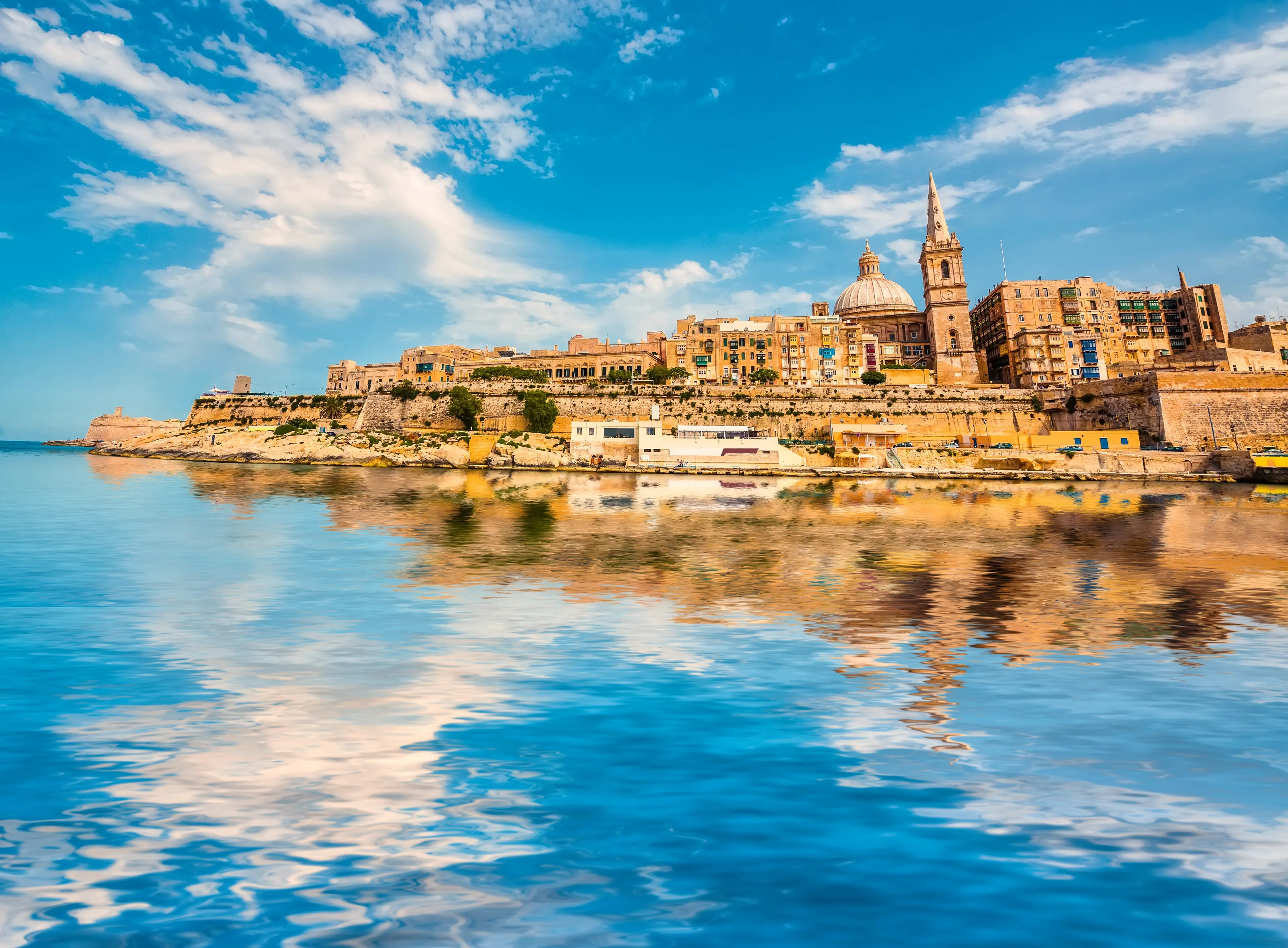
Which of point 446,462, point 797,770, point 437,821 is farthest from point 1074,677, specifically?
point 446,462

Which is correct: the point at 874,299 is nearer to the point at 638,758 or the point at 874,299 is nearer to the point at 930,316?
the point at 930,316

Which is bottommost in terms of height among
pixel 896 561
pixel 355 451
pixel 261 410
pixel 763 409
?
pixel 896 561

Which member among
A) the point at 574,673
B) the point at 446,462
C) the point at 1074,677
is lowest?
the point at 1074,677

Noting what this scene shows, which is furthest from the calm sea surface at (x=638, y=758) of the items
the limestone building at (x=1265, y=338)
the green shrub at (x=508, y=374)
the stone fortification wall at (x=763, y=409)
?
the limestone building at (x=1265, y=338)

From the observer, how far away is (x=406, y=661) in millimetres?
7395

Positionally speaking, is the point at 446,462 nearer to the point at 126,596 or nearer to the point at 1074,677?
the point at 126,596

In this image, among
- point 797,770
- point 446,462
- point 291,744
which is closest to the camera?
point 797,770

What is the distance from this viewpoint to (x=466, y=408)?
64312mm

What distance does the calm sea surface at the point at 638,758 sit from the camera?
312 centimetres

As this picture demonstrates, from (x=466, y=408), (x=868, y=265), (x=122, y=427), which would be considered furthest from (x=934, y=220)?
(x=122, y=427)

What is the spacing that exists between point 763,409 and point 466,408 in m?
31.6

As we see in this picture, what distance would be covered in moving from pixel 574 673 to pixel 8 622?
8.99 meters

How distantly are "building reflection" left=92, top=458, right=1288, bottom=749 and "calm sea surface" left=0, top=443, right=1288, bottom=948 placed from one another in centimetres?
14

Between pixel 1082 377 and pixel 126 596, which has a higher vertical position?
pixel 1082 377
